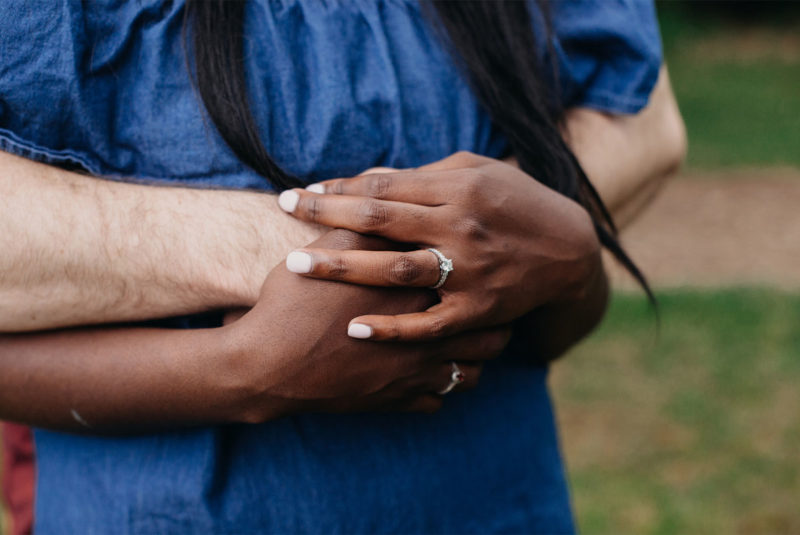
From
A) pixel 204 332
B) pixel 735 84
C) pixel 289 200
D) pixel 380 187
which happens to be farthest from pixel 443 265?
pixel 735 84

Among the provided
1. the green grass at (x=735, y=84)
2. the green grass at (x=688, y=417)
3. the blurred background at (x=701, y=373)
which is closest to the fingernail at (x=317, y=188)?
the blurred background at (x=701, y=373)

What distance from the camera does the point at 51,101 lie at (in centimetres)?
129

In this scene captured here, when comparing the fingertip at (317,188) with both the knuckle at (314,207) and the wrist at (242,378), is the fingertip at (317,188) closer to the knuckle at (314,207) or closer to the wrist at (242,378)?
the knuckle at (314,207)

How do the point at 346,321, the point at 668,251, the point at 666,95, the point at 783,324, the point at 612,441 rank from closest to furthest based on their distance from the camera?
the point at 346,321 → the point at 666,95 → the point at 612,441 → the point at 783,324 → the point at 668,251

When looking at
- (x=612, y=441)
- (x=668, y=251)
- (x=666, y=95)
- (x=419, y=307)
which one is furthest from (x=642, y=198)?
(x=668, y=251)

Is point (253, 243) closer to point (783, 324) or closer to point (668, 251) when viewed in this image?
point (783, 324)

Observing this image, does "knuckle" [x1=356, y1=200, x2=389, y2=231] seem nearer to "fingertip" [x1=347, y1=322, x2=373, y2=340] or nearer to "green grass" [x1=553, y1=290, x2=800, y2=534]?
"fingertip" [x1=347, y1=322, x2=373, y2=340]

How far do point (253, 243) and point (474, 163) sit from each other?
37 centimetres

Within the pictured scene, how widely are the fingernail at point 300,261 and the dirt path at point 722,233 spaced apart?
5347mm

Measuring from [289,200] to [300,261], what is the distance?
13cm

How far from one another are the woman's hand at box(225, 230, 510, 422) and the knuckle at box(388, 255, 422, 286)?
0.05m

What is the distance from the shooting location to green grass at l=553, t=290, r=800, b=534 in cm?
406

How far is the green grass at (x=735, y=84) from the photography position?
9.58 meters

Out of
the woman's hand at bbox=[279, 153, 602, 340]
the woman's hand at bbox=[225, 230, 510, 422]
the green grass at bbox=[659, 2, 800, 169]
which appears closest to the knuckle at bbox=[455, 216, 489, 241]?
the woman's hand at bbox=[279, 153, 602, 340]
